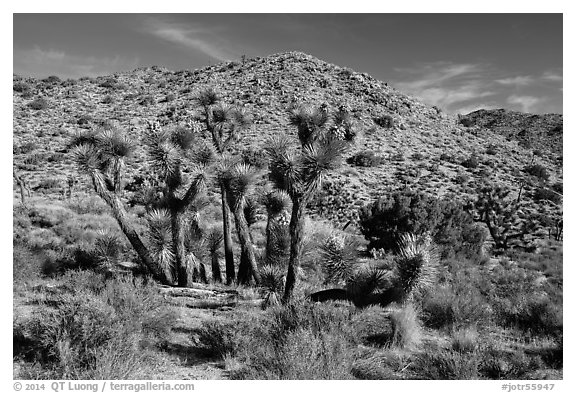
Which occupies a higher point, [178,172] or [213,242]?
[178,172]

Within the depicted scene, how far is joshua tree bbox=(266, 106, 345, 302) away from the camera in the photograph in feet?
27.3

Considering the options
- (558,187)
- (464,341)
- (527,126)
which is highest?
(527,126)

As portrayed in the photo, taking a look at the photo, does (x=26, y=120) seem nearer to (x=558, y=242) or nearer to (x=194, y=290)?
(x=194, y=290)

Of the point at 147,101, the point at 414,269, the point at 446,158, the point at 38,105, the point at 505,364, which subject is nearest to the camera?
the point at 505,364

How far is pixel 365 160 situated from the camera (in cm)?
3681

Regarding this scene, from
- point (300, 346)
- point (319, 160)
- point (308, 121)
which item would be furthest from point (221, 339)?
point (308, 121)

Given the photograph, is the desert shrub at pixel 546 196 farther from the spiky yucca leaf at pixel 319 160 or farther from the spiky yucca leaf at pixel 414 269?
the spiky yucca leaf at pixel 319 160

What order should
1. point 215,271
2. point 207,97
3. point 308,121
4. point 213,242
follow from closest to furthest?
point 308,121
point 207,97
point 215,271
point 213,242

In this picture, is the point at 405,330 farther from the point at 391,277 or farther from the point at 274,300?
the point at 274,300

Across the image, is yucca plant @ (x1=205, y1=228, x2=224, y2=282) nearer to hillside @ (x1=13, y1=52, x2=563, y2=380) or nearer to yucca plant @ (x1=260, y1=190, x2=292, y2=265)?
hillside @ (x1=13, y1=52, x2=563, y2=380)

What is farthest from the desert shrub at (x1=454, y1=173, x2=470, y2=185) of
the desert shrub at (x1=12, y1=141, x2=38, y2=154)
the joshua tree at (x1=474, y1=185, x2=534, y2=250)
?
the desert shrub at (x1=12, y1=141, x2=38, y2=154)

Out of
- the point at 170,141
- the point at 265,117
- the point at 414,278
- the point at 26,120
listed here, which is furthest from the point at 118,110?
the point at 414,278

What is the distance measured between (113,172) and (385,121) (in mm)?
38532

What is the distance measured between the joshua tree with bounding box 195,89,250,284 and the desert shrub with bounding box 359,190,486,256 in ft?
26.5
